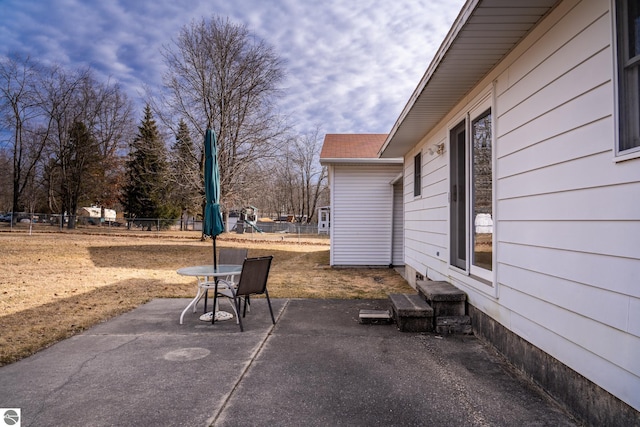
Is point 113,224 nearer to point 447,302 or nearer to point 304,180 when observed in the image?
point 304,180

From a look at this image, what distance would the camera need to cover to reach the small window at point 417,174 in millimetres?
6508

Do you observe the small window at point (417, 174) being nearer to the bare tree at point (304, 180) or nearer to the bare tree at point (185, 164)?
the bare tree at point (185, 164)

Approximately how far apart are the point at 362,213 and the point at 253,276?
6.01 metres

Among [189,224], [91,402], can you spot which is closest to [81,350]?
[91,402]

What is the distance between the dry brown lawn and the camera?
13.7ft

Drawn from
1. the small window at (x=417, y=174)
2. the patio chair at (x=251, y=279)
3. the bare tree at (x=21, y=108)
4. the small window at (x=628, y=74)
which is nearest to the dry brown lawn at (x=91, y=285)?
the patio chair at (x=251, y=279)

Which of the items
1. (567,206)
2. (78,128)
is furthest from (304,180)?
(567,206)

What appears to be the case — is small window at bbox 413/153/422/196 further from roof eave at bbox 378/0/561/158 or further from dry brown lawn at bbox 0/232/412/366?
dry brown lawn at bbox 0/232/412/366

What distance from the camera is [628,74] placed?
1820 millimetres

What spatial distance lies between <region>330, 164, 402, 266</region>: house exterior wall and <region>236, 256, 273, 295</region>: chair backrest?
5618 millimetres

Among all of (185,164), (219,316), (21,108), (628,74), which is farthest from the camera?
(21,108)

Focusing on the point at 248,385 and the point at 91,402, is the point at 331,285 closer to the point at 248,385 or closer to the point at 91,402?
the point at 248,385

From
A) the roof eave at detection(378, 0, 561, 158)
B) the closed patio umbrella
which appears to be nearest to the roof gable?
the roof eave at detection(378, 0, 561, 158)

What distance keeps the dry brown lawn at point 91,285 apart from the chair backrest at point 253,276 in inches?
48.2
